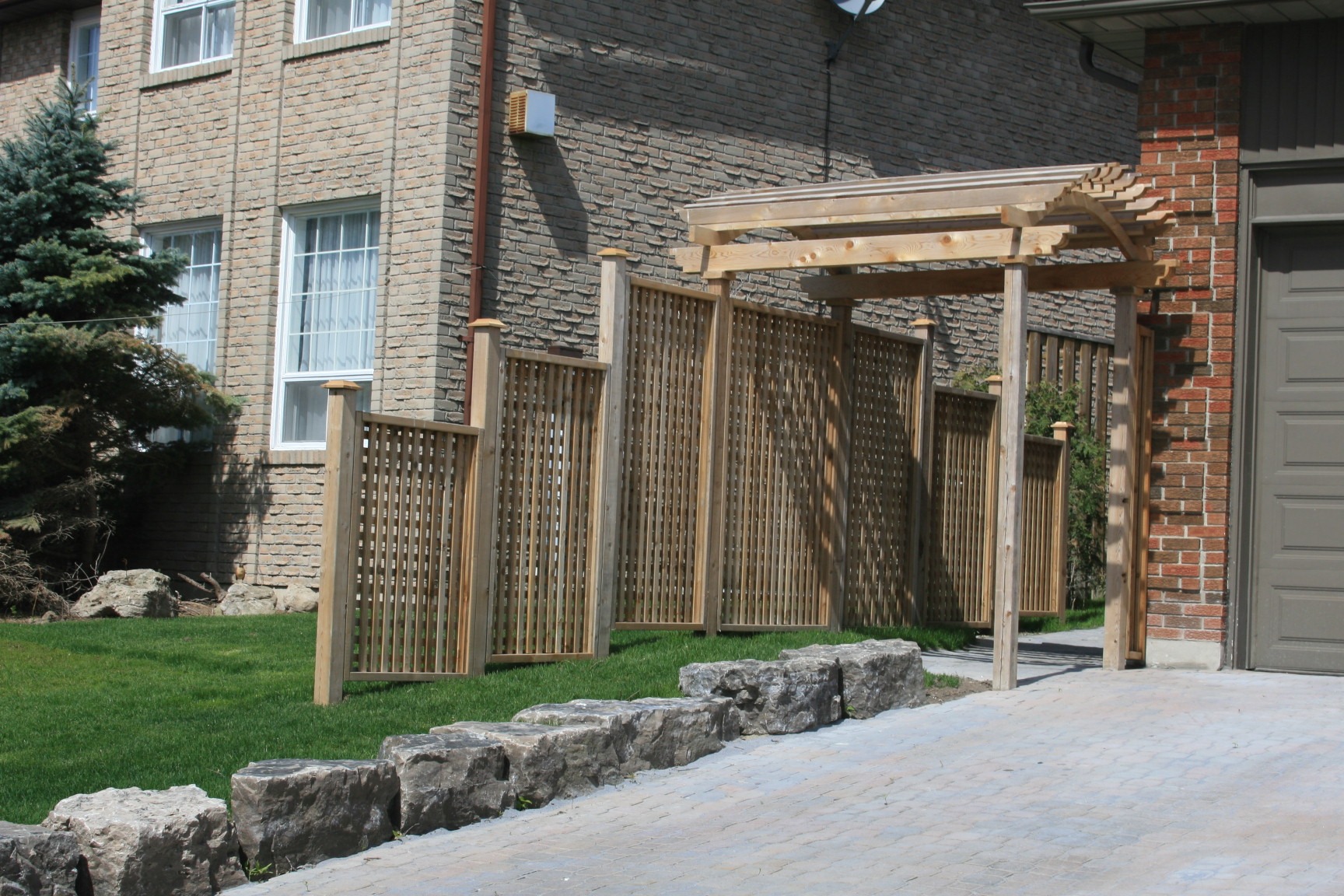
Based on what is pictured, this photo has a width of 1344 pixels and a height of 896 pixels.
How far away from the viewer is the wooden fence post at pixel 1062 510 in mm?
14164

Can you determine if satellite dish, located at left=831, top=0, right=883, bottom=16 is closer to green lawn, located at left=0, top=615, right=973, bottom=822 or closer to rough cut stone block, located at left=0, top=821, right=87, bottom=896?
green lawn, located at left=0, top=615, right=973, bottom=822

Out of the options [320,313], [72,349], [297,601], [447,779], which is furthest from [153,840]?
[320,313]

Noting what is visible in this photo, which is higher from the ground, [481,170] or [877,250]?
[481,170]

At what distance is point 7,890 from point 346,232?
10.3 meters

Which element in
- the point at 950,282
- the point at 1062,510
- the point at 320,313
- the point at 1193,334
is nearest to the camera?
the point at 1193,334

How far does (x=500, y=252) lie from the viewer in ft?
45.1

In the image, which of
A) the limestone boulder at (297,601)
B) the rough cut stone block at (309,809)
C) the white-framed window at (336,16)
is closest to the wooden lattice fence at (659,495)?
the rough cut stone block at (309,809)

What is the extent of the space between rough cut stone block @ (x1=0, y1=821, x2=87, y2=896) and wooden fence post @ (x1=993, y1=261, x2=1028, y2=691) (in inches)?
228

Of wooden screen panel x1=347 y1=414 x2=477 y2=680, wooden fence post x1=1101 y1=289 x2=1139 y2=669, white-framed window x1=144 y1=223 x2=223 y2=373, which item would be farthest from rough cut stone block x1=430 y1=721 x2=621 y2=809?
white-framed window x1=144 y1=223 x2=223 y2=373

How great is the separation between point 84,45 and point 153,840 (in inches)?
597

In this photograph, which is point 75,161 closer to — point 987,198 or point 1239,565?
point 987,198

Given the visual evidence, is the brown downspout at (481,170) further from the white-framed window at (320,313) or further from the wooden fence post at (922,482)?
the wooden fence post at (922,482)

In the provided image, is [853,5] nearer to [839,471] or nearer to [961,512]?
[961,512]

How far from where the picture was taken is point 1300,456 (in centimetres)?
1012
